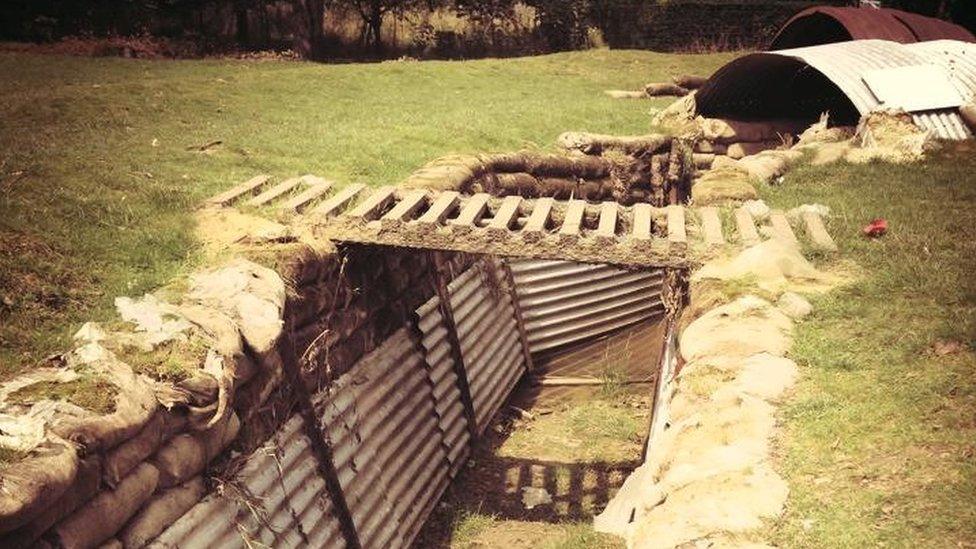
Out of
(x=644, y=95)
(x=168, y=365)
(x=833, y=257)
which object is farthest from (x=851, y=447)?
(x=644, y=95)

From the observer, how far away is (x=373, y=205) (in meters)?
6.27

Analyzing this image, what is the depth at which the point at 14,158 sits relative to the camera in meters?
6.88

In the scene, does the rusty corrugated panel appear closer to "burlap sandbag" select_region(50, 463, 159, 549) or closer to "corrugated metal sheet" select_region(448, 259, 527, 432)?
"corrugated metal sheet" select_region(448, 259, 527, 432)

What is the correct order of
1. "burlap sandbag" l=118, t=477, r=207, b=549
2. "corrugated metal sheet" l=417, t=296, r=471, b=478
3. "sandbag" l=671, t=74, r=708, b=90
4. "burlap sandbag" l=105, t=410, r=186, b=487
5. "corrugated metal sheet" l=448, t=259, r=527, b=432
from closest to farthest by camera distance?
"burlap sandbag" l=105, t=410, r=186, b=487 < "burlap sandbag" l=118, t=477, r=207, b=549 < "corrugated metal sheet" l=417, t=296, r=471, b=478 < "corrugated metal sheet" l=448, t=259, r=527, b=432 < "sandbag" l=671, t=74, r=708, b=90

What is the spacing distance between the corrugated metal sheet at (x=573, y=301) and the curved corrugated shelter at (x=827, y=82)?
3.60 metres

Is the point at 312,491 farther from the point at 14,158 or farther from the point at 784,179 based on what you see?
the point at 784,179

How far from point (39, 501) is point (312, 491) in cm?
249

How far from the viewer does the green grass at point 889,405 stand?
3.16 metres

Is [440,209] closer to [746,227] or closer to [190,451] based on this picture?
[746,227]

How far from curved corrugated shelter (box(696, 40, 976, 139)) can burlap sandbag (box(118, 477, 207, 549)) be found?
901cm

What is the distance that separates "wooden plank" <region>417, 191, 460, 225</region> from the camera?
5.89 m

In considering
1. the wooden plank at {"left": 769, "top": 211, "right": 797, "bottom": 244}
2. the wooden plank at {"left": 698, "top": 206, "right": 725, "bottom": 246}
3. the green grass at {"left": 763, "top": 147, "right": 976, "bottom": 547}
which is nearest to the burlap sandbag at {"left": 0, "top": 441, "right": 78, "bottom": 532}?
the green grass at {"left": 763, "top": 147, "right": 976, "bottom": 547}

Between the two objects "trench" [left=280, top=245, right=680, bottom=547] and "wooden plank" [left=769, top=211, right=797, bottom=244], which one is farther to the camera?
"wooden plank" [left=769, top=211, right=797, bottom=244]

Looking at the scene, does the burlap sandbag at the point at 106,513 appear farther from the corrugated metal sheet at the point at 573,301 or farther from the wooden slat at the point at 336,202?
the corrugated metal sheet at the point at 573,301
